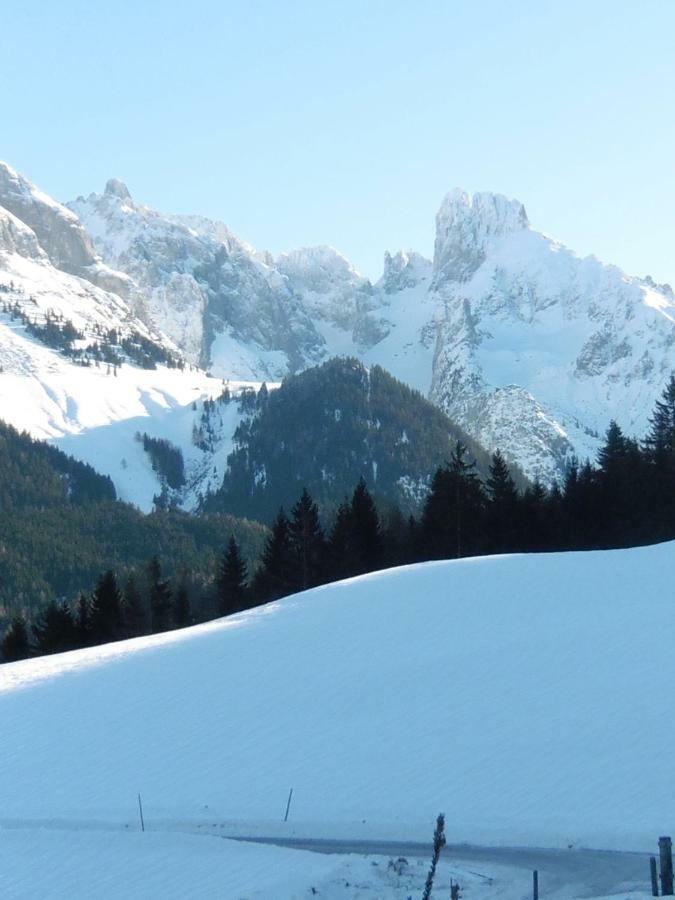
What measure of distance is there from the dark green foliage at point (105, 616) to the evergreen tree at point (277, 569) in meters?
10.1

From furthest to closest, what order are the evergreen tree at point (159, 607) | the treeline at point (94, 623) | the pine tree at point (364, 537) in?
the evergreen tree at point (159, 607)
the pine tree at point (364, 537)
the treeline at point (94, 623)

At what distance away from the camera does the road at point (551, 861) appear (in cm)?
2105

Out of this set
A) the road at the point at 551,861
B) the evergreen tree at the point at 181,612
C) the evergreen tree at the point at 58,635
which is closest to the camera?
the road at the point at 551,861

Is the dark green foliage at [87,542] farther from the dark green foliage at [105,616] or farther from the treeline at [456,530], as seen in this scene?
the treeline at [456,530]

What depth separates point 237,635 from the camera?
46156mm

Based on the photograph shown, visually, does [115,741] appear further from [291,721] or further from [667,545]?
[667,545]

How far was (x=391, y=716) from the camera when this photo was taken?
33781 mm

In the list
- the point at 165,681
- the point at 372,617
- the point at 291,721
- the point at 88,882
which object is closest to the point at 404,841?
the point at 88,882

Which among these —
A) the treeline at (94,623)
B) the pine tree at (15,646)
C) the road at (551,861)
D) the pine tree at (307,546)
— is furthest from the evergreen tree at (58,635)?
the road at (551,861)

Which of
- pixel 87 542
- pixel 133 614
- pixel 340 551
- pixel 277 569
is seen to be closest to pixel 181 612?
pixel 133 614

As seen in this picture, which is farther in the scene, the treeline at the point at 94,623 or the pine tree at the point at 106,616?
the pine tree at the point at 106,616

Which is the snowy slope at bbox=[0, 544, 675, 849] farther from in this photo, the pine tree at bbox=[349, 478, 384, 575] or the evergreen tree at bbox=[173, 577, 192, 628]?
the evergreen tree at bbox=[173, 577, 192, 628]

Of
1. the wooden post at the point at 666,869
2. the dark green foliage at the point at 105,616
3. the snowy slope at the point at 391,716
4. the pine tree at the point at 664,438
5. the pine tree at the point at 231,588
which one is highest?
the pine tree at the point at 664,438

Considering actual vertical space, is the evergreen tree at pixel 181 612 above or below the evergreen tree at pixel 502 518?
below
